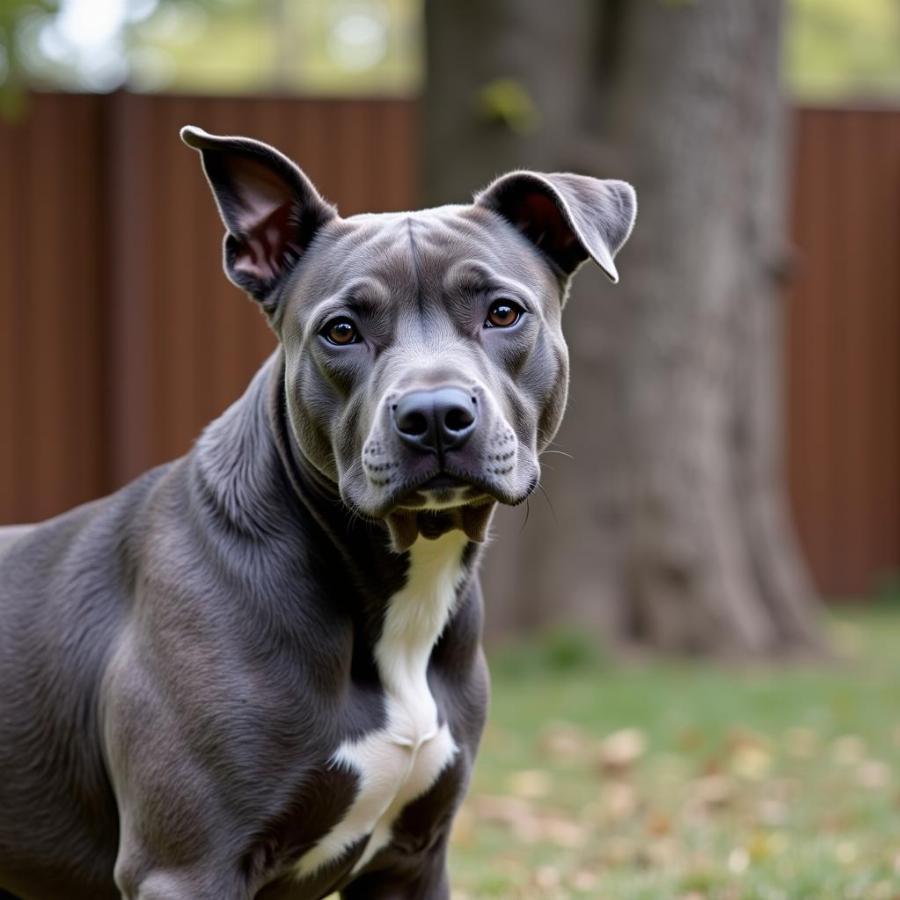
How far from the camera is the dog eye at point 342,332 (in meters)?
3.30

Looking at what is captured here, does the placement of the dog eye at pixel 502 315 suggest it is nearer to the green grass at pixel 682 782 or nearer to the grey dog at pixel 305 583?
the grey dog at pixel 305 583

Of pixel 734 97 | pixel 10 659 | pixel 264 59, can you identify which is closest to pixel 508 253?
pixel 10 659

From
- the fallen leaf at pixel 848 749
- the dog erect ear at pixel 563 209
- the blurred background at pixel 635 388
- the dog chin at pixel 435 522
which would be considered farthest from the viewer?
the fallen leaf at pixel 848 749

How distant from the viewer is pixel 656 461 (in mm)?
8531

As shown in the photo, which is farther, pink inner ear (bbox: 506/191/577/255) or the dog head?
pink inner ear (bbox: 506/191/577/255)

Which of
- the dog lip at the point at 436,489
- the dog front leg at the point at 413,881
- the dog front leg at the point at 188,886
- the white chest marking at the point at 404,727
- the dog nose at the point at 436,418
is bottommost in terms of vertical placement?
the dog front leg at the point at 413,881

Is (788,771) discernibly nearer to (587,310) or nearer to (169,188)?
(587,310)

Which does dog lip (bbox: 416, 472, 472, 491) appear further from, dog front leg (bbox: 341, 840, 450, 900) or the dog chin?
dog front leg (bbox: 341, 840, 450, 900)

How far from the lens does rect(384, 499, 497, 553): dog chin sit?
10.7 ft

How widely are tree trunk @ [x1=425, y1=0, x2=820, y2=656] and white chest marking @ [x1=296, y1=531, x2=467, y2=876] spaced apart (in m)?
4.84

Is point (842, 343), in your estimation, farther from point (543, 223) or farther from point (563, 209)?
point (563, 209)

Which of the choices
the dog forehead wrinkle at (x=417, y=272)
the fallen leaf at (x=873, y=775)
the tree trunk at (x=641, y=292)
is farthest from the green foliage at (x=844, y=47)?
the dog forehead wrinkle at (x=417, y=272)

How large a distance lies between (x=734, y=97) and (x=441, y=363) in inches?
235

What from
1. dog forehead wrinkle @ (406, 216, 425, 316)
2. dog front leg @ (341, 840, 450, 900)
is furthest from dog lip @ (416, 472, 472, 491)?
dog front leg @ (341, 840, 450, 900)
